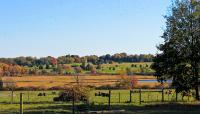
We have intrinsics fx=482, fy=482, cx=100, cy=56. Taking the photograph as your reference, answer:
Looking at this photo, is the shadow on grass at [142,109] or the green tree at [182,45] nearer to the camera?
the shadow on grass at [142,109]

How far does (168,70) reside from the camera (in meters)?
50.2

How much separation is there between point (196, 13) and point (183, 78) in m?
6.74

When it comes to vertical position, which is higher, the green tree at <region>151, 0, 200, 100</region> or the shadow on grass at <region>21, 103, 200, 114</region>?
the green tree at <region>151, 0, 200, 100</region>

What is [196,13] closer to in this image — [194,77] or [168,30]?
[168,30]

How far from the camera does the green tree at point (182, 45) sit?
49.0m

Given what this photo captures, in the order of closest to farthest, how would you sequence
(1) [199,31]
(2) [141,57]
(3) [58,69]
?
(1) [199,31] → (3) [58,69] → (2) [141,57]

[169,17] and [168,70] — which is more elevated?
[169,17]

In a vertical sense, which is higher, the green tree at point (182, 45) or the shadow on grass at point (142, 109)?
the green tree at point (182, 45)

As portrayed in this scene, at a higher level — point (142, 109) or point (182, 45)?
point (182, 45)

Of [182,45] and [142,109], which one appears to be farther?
[182,45]

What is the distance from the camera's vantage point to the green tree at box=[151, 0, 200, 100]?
4897cm

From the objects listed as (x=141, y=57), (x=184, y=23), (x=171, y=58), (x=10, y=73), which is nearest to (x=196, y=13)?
(x=184, y=23)

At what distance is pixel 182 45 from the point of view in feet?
162

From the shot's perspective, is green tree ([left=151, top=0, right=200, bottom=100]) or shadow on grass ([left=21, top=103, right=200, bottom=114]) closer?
shadow on grass ([left=21, top=103, right=200, bottom=114])
